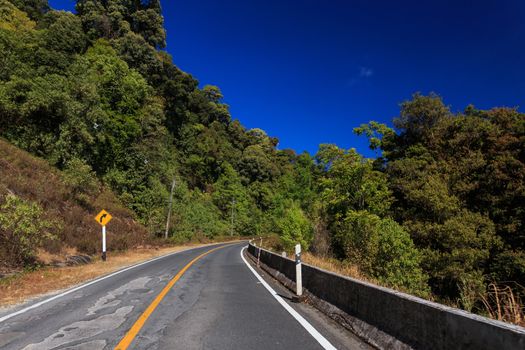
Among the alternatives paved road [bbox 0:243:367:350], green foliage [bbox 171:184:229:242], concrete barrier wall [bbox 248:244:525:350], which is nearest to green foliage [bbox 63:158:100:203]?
green foliage [bbox 171:184:229:242]

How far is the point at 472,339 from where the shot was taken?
3143 mm

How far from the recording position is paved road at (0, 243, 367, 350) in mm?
5000

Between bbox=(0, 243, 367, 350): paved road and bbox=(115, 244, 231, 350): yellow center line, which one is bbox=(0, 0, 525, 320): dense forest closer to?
bbox=(0, 243, 367, 350): paved road

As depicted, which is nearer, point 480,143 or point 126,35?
point 480,143

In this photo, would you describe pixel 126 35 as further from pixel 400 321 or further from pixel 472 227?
pixel 400 321

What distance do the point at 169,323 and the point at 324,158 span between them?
137ft

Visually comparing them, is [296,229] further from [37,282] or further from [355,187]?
[37,282]

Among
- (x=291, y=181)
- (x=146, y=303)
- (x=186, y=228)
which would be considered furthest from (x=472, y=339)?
(x=291, y=181)

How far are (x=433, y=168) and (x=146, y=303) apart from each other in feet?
86.3

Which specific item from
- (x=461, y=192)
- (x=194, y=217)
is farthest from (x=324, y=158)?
(x=461, y=192)

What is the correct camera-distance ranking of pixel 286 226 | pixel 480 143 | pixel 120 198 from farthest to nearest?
pixel 286 226 → pixel 120 198 → pixel 480 143

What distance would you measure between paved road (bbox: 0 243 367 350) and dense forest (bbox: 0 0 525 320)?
11.0 feet

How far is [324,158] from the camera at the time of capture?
46438mm

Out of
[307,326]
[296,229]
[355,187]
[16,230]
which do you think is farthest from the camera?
[296,229]
